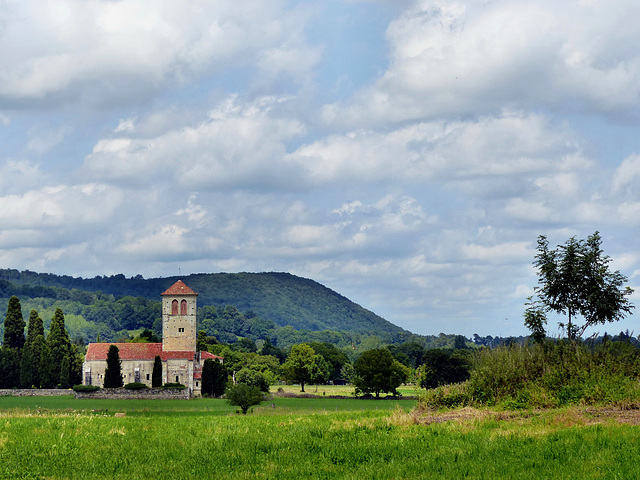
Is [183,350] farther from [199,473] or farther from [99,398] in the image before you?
[199,473]

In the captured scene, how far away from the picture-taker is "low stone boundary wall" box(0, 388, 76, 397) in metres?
98.6

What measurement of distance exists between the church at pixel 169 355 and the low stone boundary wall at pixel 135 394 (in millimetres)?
9334

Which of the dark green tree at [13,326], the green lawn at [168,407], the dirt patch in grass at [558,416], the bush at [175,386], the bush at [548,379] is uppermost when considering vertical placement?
the dark green tree at [13,326]

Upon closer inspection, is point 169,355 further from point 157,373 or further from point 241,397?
point 241,397

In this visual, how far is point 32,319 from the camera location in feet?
355

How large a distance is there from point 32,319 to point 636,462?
105 metres

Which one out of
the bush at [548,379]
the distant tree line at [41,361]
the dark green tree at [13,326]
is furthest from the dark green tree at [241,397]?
the dark green tree at [13,326]

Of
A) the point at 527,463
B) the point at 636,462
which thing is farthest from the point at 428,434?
the point at 636,462

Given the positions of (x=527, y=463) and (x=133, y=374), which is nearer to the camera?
(x=527, y=463)

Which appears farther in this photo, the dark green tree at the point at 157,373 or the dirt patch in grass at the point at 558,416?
the dark green tree at the point at 157,373

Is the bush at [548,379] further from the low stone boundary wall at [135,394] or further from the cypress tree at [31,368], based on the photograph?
the cypress tree at [31,368]

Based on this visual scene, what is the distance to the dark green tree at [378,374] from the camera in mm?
96500

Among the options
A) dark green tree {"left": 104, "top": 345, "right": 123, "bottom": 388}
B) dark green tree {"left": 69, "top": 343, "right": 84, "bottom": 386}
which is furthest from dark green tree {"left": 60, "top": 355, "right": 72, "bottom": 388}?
dark green tree {"left": 104, "top": 345, "right": 123, "bottom": 388}

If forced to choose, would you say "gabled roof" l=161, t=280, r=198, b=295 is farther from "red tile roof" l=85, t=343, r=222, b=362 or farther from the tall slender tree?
the tall slender tree
